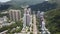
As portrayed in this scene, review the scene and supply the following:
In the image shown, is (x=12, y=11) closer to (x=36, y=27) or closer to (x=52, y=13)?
(x=36, y=27)

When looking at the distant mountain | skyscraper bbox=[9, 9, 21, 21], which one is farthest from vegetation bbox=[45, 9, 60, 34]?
skyscraper bbox=[9, 9, 21, 21]

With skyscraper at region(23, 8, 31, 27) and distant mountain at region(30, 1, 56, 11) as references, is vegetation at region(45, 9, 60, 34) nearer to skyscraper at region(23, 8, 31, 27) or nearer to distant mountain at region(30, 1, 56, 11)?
distant mountain at region(30, 1, 56, 11)

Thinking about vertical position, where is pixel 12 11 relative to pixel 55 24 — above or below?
above

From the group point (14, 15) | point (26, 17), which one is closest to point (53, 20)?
point (26, 17)

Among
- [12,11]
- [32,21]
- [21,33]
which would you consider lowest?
[21,33]

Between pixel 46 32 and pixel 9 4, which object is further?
pixel 9 4

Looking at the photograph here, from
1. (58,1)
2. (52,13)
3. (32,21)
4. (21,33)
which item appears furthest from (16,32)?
(58,1)

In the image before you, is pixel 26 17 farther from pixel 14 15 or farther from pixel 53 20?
pixel 53 20

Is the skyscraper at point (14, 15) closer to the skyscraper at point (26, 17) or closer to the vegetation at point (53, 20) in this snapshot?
the skyscraper at point (26, 17)
